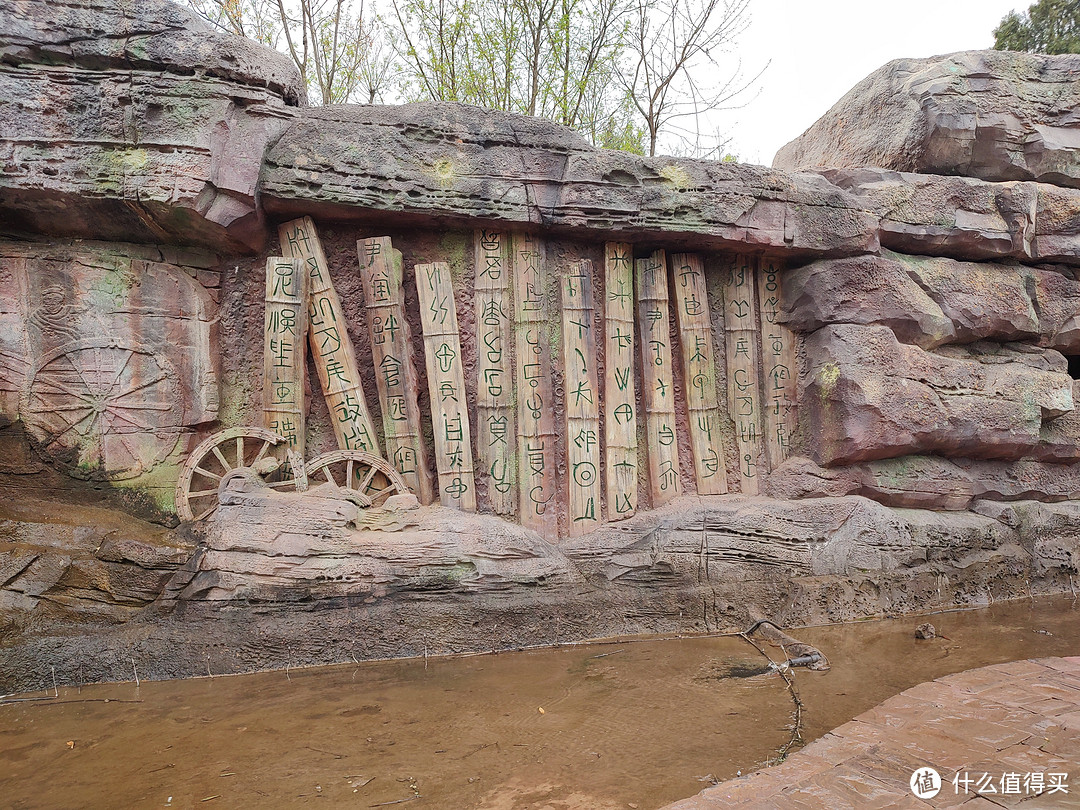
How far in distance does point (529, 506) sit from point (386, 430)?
104 centimetres

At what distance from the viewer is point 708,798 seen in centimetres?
233

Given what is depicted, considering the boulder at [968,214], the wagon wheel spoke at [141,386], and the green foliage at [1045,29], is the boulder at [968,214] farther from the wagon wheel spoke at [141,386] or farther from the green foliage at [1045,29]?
the green foliage at [1045,29]

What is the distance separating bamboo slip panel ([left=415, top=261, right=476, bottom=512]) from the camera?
182 inches

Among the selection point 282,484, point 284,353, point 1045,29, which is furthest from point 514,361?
point 1045,29

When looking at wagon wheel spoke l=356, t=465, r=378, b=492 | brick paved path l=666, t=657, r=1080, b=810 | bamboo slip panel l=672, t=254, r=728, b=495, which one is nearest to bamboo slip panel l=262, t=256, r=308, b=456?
wagon wheel spoke l=356, t=465, r=378, b=492

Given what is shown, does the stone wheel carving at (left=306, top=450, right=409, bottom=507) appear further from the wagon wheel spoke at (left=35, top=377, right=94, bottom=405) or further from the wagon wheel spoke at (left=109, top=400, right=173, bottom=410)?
the wagon wheel spoke at (left=35, top=377, right=94, bottom=405)

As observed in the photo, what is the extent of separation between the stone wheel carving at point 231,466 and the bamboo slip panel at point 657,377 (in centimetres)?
230

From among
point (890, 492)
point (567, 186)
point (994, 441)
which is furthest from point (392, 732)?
point (994, 441)

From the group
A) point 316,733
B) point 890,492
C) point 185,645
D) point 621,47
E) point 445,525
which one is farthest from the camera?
point 621,47

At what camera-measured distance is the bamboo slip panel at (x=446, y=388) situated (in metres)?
4.62

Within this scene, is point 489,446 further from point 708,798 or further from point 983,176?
point 983,176

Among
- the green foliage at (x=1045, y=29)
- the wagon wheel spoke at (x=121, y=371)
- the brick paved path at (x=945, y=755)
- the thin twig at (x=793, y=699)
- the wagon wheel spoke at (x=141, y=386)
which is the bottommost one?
the thin twig at (x=793, y=699)

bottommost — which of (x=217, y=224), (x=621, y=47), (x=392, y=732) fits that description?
(x=392, y=732)

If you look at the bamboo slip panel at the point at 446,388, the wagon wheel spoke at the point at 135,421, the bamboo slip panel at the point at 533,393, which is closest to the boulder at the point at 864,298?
the bamboo slip panel at the point at 533,393
